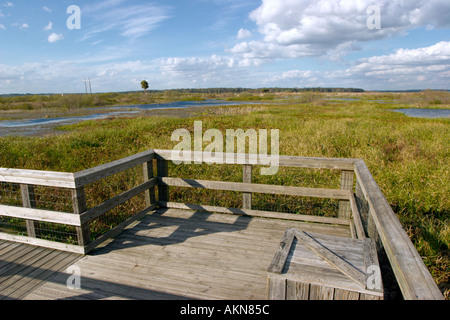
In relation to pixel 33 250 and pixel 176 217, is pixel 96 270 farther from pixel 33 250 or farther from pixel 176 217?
pixel 176 217

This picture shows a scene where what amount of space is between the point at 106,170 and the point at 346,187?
3.29 metres

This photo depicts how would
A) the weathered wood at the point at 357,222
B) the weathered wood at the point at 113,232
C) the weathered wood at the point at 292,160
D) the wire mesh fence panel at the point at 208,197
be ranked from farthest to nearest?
the wire mesh fence panel at the point at 208,197, the weathered wood at the point at 292,160, the weathered wood at the point at 113,232, the weathered wood at the point at 357,222

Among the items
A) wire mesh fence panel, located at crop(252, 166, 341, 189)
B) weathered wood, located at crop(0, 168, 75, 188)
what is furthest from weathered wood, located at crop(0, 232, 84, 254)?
wire mesh fence panel, located at crop(252, 166, 341, 189)

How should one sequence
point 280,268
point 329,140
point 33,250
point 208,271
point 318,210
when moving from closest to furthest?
point 280,268, point 208,271, point 33,250, point 318,210, point 329,140

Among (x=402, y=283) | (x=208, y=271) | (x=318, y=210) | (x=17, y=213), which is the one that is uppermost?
(x=402, y=283)

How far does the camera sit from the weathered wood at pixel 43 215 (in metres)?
3.43

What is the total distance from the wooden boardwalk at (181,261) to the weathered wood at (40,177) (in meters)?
0.91

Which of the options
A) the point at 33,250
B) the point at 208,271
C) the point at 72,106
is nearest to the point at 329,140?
the point at 208,271

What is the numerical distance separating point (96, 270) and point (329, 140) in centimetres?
967

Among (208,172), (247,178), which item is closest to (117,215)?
(208,172)

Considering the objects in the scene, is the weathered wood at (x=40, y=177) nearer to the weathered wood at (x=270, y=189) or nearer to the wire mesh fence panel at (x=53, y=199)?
the weathered wood at (x=270, y=189)

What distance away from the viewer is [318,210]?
587 cm

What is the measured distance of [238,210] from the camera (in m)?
4.70

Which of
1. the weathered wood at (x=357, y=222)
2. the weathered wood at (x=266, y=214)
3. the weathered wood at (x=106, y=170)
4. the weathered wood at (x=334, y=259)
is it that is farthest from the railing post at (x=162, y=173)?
the weathered wood at (x=334, y=259)
